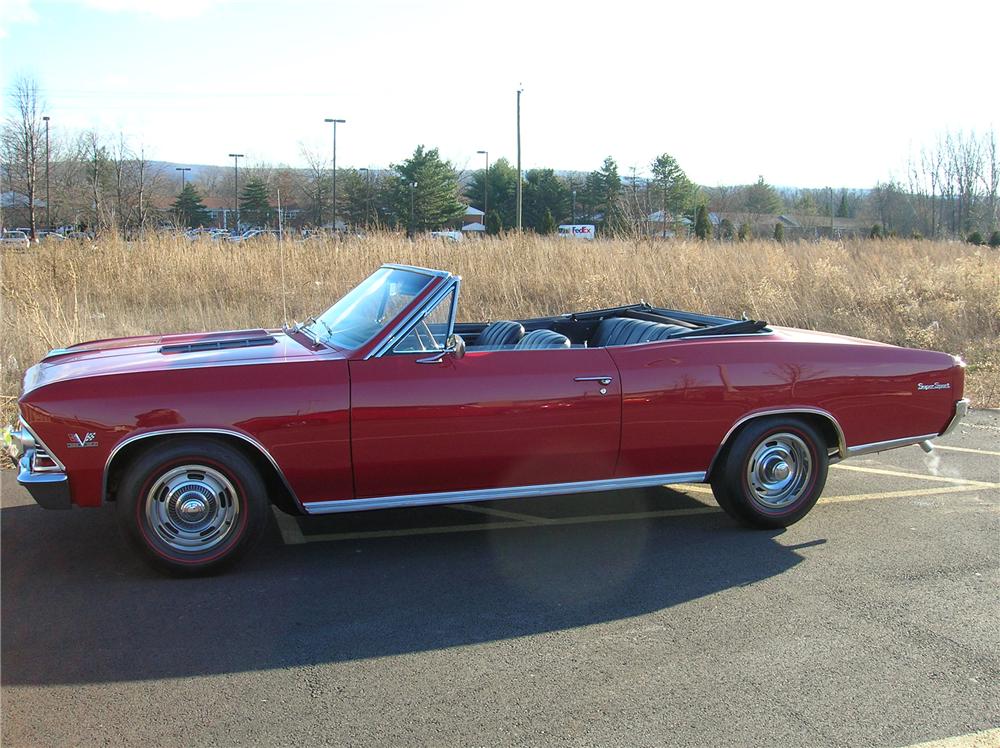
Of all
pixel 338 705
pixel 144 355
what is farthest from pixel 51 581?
pixel 338 705

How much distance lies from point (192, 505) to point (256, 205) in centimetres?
4482

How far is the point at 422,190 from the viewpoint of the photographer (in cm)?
4716

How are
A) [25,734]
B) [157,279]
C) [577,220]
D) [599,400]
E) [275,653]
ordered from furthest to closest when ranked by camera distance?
[577,220]
[157,279]
[599,400]
[275,653]
[25,734]

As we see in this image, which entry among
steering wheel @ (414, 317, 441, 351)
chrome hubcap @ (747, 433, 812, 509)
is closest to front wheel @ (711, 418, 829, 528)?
chrome hubcap @ (747, 433, 812, 509)

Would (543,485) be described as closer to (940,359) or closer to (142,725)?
(142,725)

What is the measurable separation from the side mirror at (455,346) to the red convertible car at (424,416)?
0.08 ft

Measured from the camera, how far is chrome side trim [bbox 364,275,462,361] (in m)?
4.52

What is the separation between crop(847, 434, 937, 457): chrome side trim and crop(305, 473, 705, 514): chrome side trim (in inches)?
40.0

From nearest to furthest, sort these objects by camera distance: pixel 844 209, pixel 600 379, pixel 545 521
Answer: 1. pixel 600 379
2. pixel 545 521
3. pixel 844 209

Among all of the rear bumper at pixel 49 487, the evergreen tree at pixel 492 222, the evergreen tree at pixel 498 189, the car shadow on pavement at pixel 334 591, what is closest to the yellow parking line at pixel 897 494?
the car shadow on pavement at pixel 334 591

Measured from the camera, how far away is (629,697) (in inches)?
129

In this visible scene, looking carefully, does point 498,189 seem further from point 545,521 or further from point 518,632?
point 518,632

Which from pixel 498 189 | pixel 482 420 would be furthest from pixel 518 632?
pixel 498 189

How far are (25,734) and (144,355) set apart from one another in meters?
2.24
